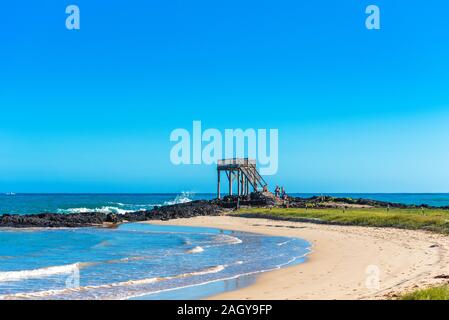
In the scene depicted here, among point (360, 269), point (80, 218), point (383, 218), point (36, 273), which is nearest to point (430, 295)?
point (360, 269)

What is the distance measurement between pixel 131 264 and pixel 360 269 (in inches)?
345

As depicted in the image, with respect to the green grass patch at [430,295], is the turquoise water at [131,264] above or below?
below

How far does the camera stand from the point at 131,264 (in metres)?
19.6

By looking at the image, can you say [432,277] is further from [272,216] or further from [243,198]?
[243,198]

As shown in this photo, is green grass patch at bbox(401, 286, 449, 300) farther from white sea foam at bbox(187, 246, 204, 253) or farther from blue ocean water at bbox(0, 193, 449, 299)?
white sea foam at bbox(187, 246, 204, 253)

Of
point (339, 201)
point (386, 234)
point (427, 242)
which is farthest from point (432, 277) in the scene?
point (339, 201)

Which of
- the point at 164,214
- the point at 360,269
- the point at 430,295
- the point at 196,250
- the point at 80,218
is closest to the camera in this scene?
the point at 430,295

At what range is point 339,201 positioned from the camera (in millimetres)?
62125

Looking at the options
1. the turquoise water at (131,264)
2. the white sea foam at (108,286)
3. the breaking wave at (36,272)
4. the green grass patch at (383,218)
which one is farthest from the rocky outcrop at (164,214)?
the white sea foam at (108,286)

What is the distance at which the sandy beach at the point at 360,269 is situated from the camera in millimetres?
12396

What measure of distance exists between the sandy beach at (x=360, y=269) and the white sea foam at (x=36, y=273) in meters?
7.17

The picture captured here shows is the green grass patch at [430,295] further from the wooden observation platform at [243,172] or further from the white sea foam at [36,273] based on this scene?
the wooden observation platform at [243,172]

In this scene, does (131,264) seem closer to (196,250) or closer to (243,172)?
(196,250)
